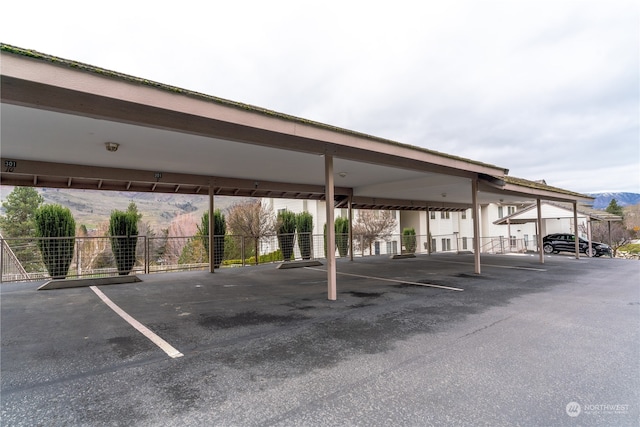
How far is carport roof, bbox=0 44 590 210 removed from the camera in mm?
2994

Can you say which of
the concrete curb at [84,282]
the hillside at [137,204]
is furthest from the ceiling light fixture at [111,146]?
the hillside at [137,204]

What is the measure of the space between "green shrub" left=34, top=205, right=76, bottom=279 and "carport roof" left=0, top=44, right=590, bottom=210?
2.52 ft

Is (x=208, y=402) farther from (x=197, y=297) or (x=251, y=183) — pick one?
(x=251, y=183)

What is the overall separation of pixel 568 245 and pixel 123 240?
76.0 feet

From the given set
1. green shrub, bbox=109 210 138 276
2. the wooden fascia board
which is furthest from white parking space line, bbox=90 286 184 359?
the wooden fascia board

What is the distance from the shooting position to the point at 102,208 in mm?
47219

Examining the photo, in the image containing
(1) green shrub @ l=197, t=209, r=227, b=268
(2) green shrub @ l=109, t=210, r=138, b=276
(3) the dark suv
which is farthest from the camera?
(3) the dark suv

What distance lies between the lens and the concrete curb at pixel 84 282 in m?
6.68

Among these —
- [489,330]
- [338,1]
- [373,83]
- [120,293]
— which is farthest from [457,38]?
[120,293]

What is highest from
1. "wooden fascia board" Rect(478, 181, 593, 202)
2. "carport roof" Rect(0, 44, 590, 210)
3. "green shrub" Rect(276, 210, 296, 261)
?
"carport roof" Rect(0, 44, 590, 210)

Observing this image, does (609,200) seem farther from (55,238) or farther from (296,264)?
(55,238)

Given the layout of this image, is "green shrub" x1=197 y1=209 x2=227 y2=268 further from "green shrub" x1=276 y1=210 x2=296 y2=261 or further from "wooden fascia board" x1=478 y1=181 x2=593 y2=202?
"wooden fascia board" x1=478 y1=181 x2=593 y2=202

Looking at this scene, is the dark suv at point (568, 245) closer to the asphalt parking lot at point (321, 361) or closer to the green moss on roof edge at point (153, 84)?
the asphalt parking lot at point (321, 361)

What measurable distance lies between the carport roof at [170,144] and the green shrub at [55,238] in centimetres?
77
